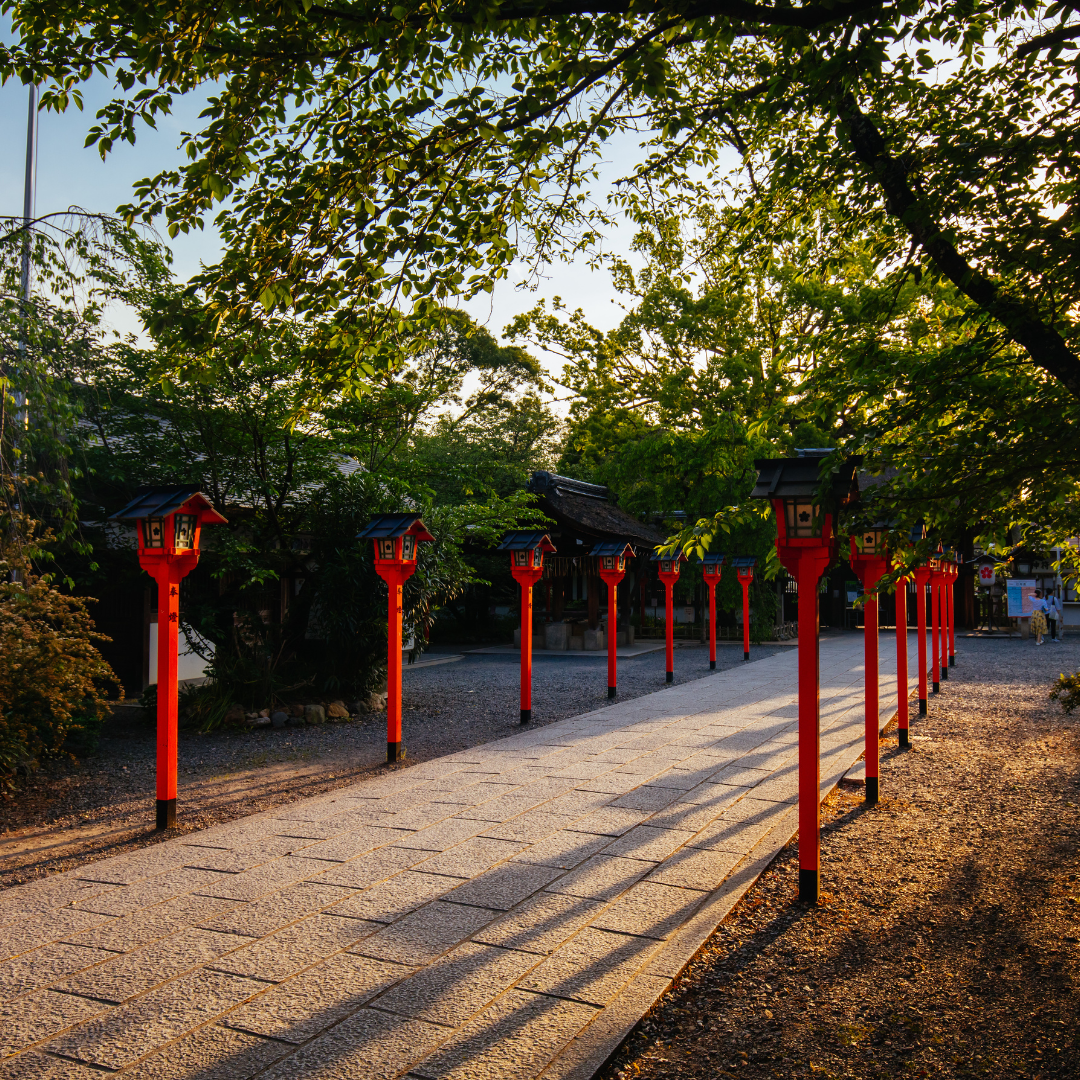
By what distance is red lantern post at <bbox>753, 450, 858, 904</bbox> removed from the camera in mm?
4359

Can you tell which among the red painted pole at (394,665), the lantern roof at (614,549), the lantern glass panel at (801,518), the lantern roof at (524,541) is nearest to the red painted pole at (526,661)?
the lantern roof at (524,541)

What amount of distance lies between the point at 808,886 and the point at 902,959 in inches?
27.6

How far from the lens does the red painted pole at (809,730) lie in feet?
14.3

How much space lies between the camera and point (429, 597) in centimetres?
1105

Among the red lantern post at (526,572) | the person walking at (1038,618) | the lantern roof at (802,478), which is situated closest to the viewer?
the lantern roof at (802,478)

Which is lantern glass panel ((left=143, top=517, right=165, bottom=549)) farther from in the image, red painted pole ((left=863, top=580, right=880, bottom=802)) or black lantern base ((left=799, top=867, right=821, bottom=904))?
red painted pole ((left=863, top=580, right=880, bottom=802))

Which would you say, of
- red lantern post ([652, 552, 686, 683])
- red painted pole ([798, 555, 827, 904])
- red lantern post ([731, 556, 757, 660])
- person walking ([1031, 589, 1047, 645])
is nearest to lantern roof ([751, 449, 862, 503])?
red painted pole ([798, 555, 827, 904])

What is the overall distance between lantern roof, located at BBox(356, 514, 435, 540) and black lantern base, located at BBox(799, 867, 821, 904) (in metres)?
4.81

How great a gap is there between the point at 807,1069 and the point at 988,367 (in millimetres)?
3038

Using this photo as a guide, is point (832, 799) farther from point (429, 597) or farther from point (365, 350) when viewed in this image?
point (429, 597)

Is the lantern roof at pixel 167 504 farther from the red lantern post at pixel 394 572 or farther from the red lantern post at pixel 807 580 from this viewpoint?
the red lantern post at pixel 807 580

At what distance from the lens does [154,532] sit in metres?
5.84

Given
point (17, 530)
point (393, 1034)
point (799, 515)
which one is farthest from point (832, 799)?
point (17, 530)

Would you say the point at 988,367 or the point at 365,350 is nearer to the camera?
the point at 988,367
